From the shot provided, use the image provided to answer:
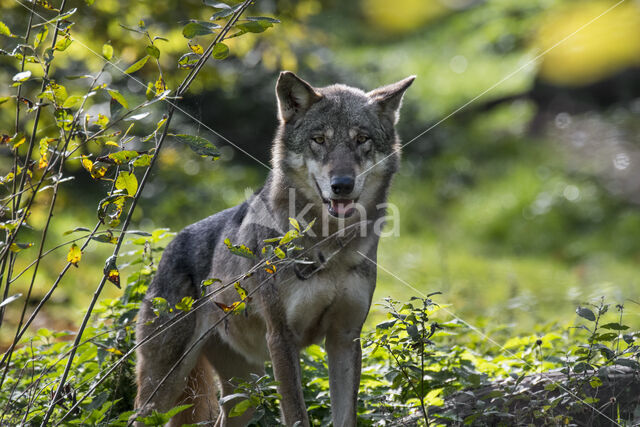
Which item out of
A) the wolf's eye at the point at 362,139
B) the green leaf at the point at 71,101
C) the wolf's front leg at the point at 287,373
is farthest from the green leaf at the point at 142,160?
the wolf's eye at the point at 362,139

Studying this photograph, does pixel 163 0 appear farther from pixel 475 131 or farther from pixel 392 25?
pixel 392 25

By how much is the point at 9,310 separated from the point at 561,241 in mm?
7785

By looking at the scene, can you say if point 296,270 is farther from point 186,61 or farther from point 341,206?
point 186,61

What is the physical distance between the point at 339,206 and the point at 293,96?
0.82 m

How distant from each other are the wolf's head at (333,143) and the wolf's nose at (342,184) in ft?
0.12

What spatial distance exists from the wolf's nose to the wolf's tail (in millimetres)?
1557

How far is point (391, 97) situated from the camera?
15.4 ft

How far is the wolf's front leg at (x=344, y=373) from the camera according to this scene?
166 inches

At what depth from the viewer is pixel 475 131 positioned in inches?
544

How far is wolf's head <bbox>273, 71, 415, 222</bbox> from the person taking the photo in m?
4.34

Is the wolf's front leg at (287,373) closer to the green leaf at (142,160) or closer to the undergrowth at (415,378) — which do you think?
the undergrowth at (415,378)

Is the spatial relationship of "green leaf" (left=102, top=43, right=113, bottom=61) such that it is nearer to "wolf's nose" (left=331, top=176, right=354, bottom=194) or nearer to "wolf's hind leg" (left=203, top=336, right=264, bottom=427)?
"wolf's nose" (left=331, top=176, right=354, bottom=194)

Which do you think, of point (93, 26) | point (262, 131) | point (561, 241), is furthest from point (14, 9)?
point (561, 241)

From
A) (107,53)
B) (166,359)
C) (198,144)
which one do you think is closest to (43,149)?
(107,53)
